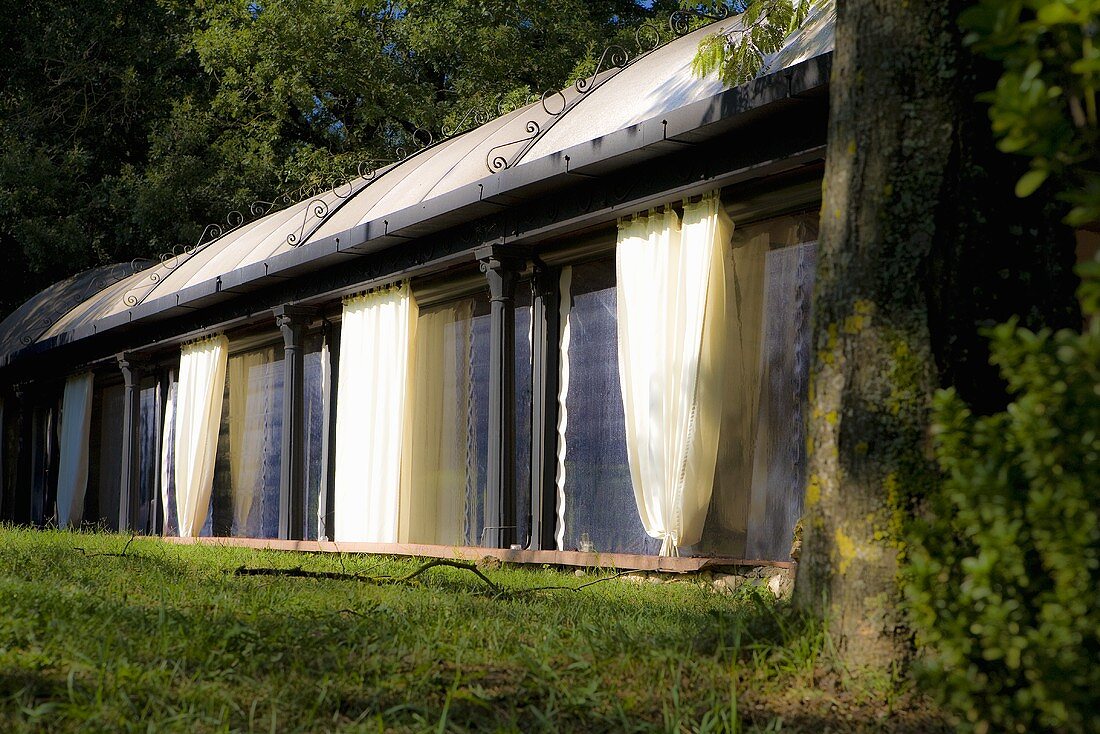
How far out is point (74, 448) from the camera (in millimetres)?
16359

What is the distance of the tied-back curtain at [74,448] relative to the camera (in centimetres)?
1627

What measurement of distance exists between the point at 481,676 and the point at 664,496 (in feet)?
14.0

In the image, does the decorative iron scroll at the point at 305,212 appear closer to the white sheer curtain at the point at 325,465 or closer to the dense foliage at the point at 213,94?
the dense foliage at the point at 213,94

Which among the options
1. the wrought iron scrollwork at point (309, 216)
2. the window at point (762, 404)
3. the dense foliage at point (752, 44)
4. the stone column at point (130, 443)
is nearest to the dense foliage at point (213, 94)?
the stone column at point (130, 443)

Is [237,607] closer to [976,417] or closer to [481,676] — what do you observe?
[481,676]

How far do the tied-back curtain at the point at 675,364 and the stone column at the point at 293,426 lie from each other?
4.57 metres

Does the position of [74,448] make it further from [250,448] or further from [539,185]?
[539,185]

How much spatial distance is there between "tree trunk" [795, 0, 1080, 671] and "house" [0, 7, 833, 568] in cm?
291

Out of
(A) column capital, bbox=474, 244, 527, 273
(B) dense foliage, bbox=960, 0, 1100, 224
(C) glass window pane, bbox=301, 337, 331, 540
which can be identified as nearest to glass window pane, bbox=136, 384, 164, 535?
(C) glass window pane, bbox=301, 337, 331, 540

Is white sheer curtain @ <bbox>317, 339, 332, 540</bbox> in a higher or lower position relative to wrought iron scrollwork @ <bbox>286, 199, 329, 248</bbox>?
lower

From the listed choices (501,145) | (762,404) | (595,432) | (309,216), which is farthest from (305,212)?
(762,404)

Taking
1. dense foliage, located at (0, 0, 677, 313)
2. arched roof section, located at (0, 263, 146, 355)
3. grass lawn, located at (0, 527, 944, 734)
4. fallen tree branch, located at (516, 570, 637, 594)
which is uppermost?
dense foliage, located at (0, 0, 677, 313)

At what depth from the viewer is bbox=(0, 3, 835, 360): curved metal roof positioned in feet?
25.7

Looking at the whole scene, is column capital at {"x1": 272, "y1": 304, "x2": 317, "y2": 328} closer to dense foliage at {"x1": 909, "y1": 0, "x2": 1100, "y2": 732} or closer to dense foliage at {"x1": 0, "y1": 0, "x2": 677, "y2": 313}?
dense foliage at {"x1": 0, "y1": 0, "x2": 677, "y2": 313}
